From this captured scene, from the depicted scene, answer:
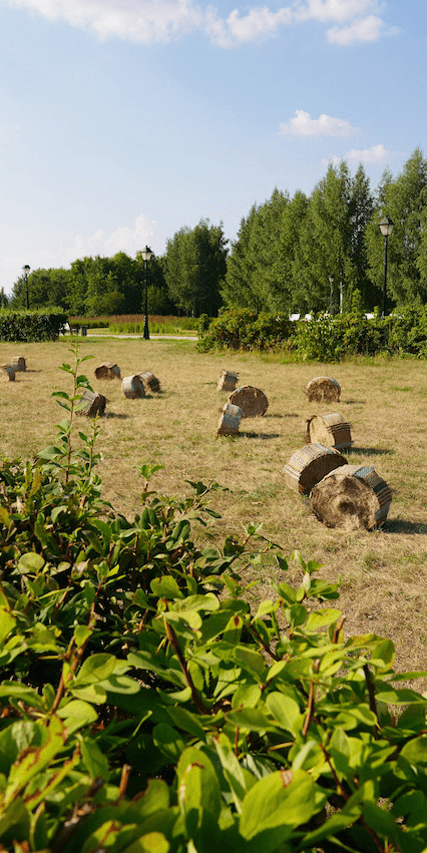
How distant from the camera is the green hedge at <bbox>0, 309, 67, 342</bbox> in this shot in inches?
1078

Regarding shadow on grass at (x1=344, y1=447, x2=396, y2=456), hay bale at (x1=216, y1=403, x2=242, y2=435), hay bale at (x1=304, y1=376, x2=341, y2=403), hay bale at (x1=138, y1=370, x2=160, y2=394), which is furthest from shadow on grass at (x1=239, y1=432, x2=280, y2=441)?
hay bale at (x1=138, y1=370, x2=160, y2=394)

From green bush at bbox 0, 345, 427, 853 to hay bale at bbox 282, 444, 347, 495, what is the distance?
179 inches

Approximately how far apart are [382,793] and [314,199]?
48.3 m

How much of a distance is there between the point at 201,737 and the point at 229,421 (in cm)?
753

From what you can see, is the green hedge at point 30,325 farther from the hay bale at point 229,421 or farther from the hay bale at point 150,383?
the hay bale at point 229,421

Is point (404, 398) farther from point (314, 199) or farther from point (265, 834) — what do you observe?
point (314, 199)

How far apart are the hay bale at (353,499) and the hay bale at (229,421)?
334cm

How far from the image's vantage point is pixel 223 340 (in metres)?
21.4

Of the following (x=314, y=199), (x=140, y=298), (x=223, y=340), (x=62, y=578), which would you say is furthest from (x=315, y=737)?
(x=140, y=298)

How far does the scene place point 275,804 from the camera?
564 mm

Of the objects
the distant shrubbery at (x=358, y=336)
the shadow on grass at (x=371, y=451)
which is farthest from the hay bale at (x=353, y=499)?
the distant shrubbery at (x=358, y=336)

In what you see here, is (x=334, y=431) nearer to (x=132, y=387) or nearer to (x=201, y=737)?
(x=132, y=387)

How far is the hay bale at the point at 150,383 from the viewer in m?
12.1

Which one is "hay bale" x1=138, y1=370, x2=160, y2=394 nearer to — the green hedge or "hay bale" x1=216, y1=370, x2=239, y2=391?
"hay bale" x1=216, y1=370, x2=239, y2=391
